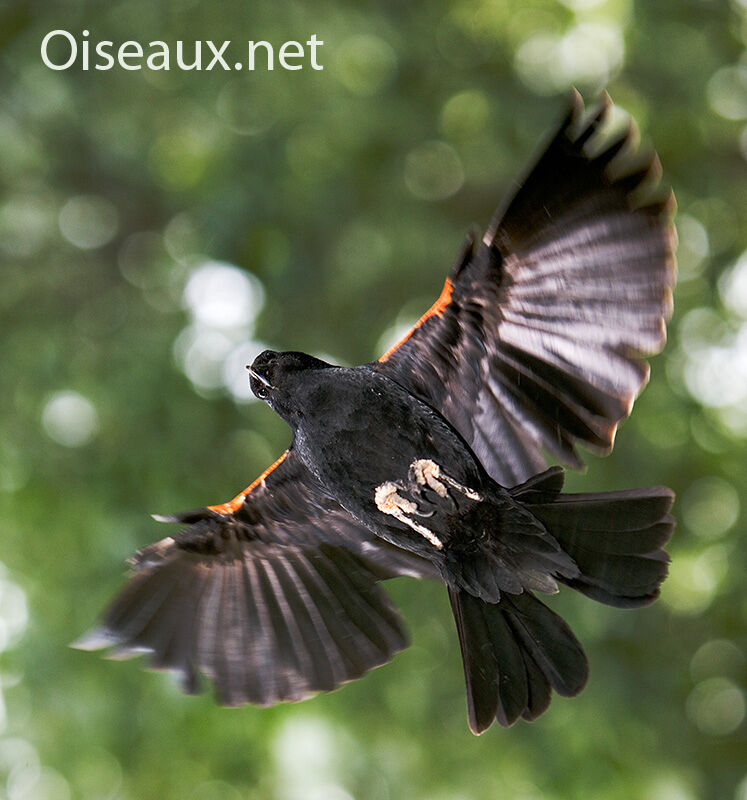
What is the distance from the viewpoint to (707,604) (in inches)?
178

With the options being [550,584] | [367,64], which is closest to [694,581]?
[367,64]

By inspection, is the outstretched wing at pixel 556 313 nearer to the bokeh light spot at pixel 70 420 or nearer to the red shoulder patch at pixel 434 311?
the red shoulder patch at pixel 434 311

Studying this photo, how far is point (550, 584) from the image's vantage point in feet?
6.37

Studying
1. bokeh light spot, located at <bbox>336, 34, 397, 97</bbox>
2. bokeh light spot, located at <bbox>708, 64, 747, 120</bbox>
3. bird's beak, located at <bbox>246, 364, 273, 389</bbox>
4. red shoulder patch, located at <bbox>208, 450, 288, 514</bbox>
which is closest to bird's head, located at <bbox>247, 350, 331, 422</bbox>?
bird's beak, located at <bbox>246, 364, 273, 389</bbox>

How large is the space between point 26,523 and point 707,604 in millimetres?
2911

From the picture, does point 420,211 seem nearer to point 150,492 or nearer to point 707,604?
point 150,492

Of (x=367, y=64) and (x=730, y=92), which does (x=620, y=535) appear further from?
(x=730, y=92)

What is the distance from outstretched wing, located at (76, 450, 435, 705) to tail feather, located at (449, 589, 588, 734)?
37cm

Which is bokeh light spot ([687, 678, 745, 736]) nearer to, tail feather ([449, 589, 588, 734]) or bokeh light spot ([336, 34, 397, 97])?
tail feather ([449, 589, 588, 734])

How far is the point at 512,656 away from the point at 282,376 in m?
0.71

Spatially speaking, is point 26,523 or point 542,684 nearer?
point 542,684

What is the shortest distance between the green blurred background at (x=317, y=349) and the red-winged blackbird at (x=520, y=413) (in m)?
1.93

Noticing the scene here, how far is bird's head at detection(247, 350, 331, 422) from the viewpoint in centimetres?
190

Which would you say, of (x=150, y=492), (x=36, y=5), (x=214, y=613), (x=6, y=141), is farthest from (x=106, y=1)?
(x=214, y=613)
